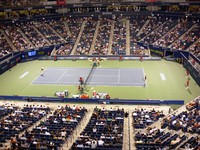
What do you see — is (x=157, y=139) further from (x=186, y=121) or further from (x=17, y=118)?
(x=17, y=118)

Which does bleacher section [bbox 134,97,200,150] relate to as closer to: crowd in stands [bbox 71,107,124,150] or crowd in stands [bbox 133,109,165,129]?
crowd in stands [bbox 133,109,165,129]

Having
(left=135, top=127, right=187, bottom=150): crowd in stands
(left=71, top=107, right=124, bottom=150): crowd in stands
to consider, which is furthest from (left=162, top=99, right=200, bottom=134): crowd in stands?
(left=71, top=107, right=124, bottom=150): crowd in stands

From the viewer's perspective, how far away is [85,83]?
47031mm

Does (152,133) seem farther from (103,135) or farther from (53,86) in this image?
(53,86)

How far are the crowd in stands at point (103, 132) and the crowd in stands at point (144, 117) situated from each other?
1554 millimetres

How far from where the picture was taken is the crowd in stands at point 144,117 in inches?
1211

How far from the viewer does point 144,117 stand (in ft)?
106

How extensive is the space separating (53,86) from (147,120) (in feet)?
65.3

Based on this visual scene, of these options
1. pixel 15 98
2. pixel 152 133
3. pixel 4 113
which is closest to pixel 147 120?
pixel 152 133

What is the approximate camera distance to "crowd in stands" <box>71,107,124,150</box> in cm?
2605

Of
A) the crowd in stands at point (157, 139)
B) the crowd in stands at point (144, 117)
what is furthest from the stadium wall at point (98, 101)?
the crowd in stands at point (157, 139)

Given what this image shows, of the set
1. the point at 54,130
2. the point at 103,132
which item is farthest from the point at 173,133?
the point at 54,130

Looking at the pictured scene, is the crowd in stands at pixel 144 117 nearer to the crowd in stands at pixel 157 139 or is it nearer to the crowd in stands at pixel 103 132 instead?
the crowd in stands at pixel 103 132

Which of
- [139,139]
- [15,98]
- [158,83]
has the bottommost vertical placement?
[139,139]
